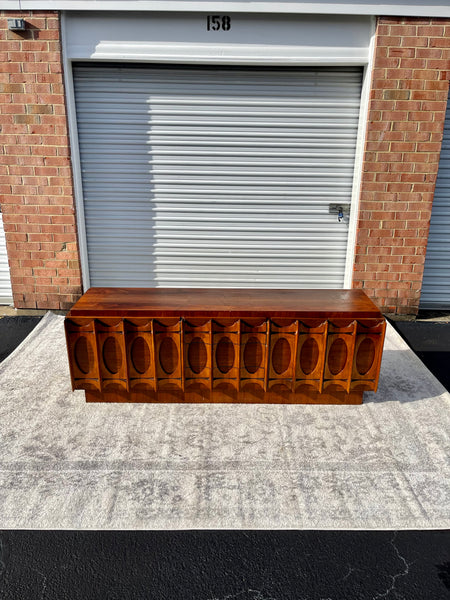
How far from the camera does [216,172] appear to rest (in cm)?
699

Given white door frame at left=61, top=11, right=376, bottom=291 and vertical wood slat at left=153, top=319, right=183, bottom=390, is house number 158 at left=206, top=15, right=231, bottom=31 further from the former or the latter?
vertical wood slat at left=153, top=319, right=183, bottom=390

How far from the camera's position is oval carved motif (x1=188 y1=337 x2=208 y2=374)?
4523mm

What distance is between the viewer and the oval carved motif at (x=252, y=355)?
178 inches

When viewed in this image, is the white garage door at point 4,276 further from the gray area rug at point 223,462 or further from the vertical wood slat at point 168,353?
the vertical wood slat at point 168,353

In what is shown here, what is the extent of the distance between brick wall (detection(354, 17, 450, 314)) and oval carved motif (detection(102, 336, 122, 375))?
13.7ft

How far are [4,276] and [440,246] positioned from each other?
291 inches

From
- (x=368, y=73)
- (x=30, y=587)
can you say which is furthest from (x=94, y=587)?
(x=368, y=73)

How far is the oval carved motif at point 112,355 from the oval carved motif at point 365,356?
243cm

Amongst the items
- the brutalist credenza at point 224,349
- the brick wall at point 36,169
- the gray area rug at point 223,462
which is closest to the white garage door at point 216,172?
the brick wall at point 36,169

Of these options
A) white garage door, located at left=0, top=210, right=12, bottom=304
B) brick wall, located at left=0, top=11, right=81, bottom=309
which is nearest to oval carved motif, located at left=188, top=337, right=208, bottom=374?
brick wall, located at left=0, top=11, right=81, bottom=309

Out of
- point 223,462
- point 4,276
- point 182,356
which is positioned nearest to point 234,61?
point 182,356

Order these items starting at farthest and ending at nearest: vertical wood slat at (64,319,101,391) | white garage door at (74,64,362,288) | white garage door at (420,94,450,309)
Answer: white garage door at (420,94,450,309) < white garage door at (74,64,362,288) < vertical wood slat at (64,319,101,391)

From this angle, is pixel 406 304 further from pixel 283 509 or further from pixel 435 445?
pixel 283 509

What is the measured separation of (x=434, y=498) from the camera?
3.45 meters
